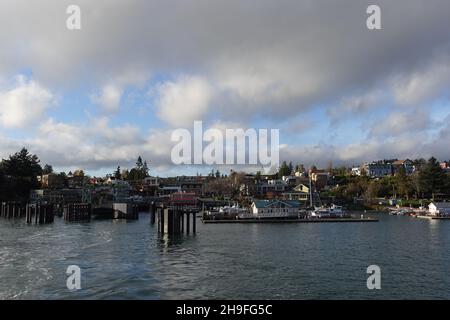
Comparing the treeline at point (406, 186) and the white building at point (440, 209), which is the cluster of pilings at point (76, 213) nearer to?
the white building at point (440, 209)

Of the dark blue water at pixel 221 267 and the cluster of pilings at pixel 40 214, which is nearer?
the dark blue water at pixel 221 267

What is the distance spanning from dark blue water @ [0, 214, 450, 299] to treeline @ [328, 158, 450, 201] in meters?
76.8

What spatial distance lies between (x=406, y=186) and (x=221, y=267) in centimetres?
11080

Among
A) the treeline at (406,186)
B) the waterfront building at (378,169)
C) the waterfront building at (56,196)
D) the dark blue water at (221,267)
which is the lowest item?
the dark blue water at (221,267)

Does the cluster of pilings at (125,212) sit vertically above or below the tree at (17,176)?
below

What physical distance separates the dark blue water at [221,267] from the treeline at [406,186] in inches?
3024

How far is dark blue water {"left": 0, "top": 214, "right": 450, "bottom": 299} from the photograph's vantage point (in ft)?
80.2

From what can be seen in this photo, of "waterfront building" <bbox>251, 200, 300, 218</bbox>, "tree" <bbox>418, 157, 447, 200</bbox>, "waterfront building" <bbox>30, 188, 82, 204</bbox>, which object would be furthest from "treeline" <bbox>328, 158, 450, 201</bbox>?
"waterfront building" <bbox>30, 188, 82, 204</bbox>

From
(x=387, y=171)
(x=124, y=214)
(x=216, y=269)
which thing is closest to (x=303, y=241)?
(x=216, y=269)

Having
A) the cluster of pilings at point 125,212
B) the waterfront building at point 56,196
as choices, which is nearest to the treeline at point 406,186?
the cluster of pilings at point 125,212

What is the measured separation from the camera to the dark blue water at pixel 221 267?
24.4 meters

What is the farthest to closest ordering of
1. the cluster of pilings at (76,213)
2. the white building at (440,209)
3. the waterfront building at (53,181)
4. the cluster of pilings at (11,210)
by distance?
the waterfront building at (53,181)
the cluster of pilings at (11,210)
the white building at (440,209)
the cluster of pilings at (76,213)
